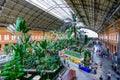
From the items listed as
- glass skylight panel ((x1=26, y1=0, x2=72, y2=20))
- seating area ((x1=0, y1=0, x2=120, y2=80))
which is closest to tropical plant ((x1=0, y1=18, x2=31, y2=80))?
seating area ((x1=0, y1=0, x2=120, y2=80))

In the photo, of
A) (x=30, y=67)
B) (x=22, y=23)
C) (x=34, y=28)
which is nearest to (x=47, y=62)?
(x=30, y=67)

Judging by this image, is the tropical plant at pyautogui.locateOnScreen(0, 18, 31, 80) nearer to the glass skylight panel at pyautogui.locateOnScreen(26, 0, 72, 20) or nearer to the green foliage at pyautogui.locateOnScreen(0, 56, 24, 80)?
the green foliage at pyautogui.locateOnScreen(0, 56, 24, 80)

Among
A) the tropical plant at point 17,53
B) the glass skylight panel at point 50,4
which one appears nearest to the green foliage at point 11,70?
the tropical plant at point 17,53

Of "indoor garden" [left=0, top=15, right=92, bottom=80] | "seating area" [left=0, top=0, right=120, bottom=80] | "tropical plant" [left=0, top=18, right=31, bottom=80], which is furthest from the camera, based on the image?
"seating area" [left=0, top=0, right=120, bottom=80]

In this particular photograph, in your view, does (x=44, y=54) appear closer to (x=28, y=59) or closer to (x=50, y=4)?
(x=28, y=59)

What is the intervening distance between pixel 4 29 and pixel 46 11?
1101cm

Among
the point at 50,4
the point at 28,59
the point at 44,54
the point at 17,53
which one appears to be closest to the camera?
the point at 17,53

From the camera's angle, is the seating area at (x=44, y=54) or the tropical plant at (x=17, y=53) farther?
the seating area at (x=44, y=54)

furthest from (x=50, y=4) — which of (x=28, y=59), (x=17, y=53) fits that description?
(x=17, y=53)

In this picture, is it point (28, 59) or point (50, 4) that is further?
point (50, 4)

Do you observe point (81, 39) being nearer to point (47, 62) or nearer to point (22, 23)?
point (47, 62)

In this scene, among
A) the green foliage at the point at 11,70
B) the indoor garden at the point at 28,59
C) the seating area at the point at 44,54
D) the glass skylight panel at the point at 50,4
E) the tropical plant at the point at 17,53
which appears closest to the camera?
the green foliage at the point at 11,70

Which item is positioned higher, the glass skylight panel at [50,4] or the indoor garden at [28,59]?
the glass skylight panel at [50,4]

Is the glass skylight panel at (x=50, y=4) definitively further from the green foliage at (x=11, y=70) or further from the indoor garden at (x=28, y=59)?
the green foliage at (x=11, y=70)
